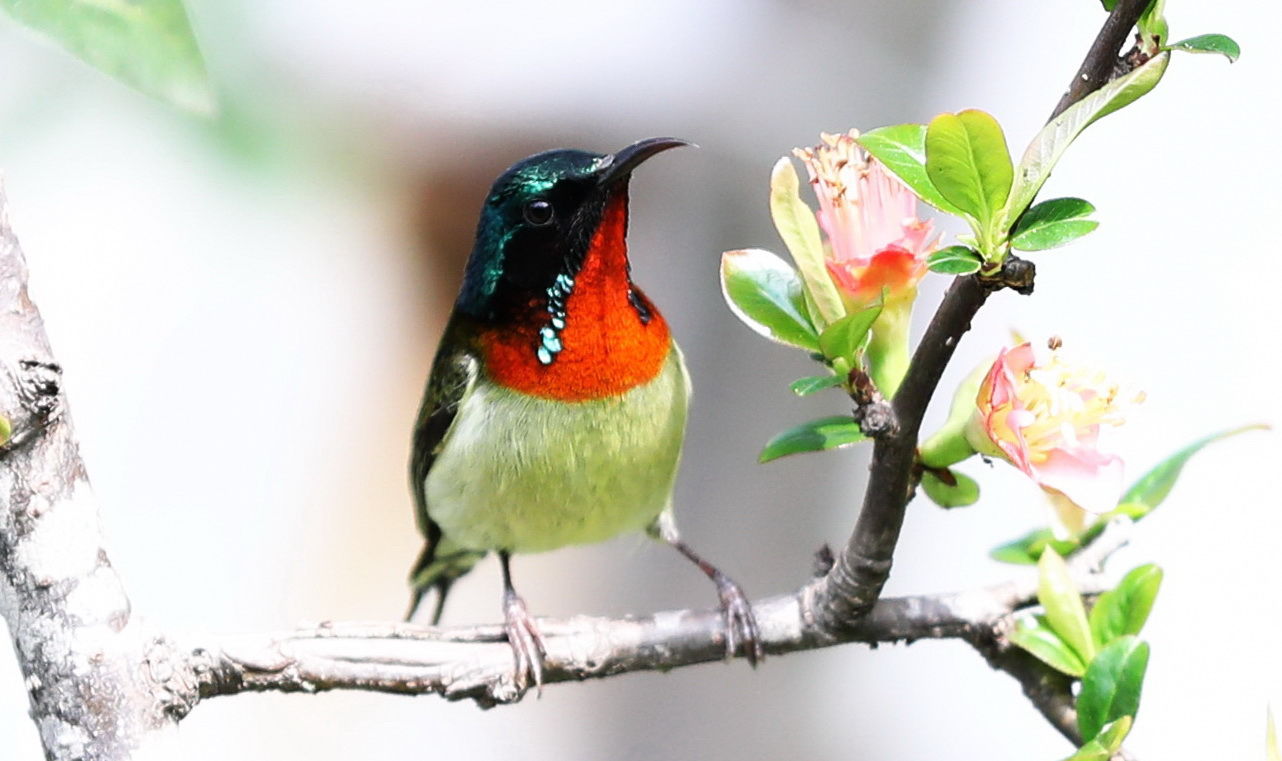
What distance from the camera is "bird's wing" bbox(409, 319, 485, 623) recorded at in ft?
4.33

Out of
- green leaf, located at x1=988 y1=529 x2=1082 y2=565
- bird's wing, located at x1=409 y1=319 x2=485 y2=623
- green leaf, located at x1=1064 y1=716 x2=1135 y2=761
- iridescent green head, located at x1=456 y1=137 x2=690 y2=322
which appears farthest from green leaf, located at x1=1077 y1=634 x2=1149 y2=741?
bird's wing, located at x1=409 y1=319 x2=485 y2=623

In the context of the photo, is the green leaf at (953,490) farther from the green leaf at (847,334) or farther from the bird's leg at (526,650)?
the bird's leg at (526,650)

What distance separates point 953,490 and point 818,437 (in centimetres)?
13

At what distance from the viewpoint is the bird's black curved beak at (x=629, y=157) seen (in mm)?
913

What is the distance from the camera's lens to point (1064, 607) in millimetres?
885

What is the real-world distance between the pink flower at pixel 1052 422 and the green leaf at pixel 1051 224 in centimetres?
11

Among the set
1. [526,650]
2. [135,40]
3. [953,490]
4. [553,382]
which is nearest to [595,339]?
[553,382]

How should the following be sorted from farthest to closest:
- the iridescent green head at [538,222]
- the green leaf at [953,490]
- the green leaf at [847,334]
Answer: the iridescent green head at [538,222], the green leaf at [953,490], the green leaf at [847,334]

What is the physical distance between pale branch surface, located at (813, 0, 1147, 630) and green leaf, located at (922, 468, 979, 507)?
0.17 feet

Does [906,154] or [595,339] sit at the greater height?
[906,154]

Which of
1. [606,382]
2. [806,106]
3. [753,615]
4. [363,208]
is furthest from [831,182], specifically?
[363,208]

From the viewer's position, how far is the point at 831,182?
711mm

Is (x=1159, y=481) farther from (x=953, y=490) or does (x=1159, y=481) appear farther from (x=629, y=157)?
(x=629, y=157)

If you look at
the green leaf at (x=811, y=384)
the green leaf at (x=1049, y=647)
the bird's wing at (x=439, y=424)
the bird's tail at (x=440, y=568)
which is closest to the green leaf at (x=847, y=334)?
the green leaf at (x=811, y=384)
